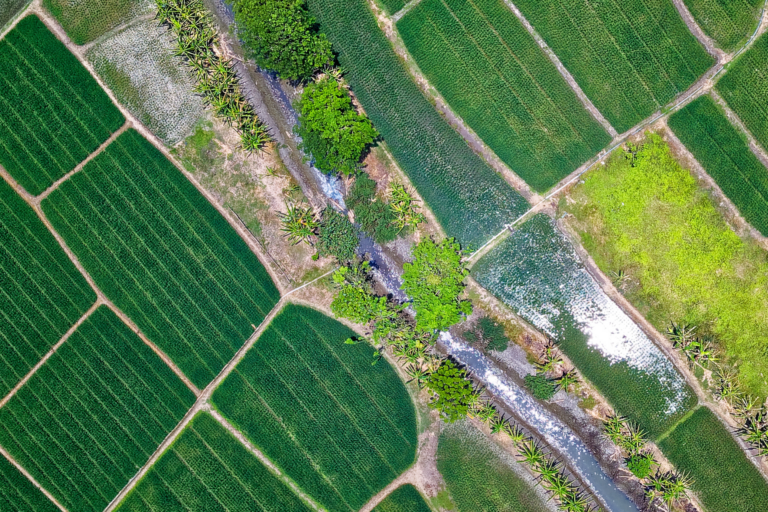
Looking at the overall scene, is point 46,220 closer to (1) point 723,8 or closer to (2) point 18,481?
(2) point 18,481

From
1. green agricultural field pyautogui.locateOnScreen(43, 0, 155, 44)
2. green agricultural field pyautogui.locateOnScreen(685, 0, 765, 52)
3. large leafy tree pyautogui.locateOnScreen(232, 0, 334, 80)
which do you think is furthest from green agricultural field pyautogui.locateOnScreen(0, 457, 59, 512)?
green agricultural field pyautogui.locateOnScreen(685, 0, 765, 52)

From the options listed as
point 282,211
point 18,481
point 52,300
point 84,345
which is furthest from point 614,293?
point 18,481

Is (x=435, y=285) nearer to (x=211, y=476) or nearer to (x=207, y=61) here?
(x=211, y=476)

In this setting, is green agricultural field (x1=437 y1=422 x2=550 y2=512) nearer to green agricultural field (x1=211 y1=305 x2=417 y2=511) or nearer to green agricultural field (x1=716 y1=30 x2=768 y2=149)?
green agricultural field (x1=211 y1=305 x2=417 y2=511)

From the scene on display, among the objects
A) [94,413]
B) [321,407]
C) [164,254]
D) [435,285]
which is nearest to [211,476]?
[321,407]

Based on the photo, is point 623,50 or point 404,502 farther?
point 404,502
